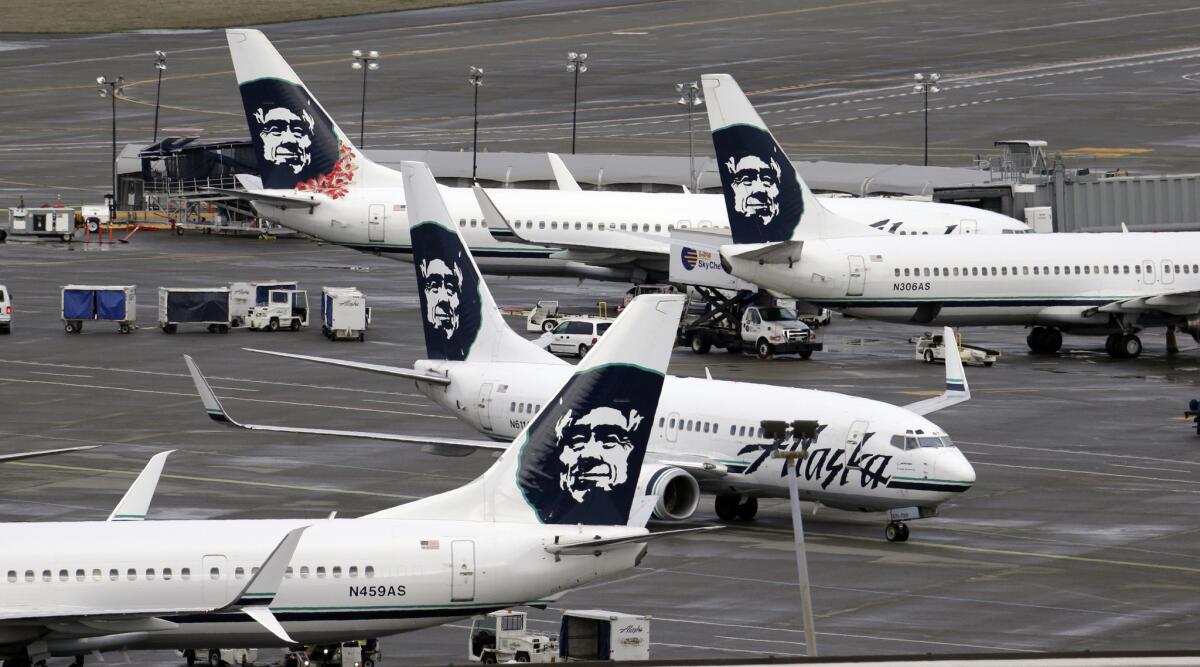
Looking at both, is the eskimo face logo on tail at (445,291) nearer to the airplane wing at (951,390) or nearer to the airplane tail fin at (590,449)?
the airplane wing at (951,390)

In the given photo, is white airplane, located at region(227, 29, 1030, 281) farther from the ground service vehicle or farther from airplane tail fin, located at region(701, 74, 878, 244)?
airplane tail fin, located at region(701, 74, 878, 244)

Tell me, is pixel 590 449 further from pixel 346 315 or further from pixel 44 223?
pixel 44 223

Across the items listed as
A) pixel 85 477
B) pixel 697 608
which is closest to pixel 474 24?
pixel 85 477

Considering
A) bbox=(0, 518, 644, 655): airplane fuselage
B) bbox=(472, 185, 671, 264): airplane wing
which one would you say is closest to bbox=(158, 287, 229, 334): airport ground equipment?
bbox=(472, 185, 671, 264): airplane wing

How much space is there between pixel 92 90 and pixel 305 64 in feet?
54.0

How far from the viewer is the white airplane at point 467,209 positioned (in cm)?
8825

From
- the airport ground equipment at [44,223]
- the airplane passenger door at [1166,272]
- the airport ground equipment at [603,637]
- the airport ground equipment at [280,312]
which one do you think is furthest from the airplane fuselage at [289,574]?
the airport ground equipment at [44,223]

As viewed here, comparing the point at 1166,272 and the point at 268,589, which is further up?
the point at 1166,272

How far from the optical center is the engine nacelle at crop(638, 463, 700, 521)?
4734 centimetres

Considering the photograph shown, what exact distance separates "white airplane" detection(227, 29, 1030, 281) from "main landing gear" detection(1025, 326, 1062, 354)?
788cm

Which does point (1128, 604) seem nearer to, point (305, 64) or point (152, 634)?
point (152, 634)

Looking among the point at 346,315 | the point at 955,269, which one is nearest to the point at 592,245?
the point at 346,315

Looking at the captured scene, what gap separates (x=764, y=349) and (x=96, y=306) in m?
26.6

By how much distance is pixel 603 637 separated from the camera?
35.3 m
